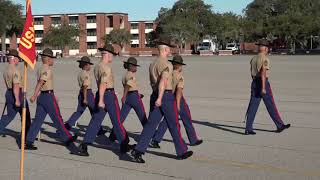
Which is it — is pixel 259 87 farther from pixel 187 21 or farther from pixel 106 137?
pixel 187 21

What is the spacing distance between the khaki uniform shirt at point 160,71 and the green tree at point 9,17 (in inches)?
2943

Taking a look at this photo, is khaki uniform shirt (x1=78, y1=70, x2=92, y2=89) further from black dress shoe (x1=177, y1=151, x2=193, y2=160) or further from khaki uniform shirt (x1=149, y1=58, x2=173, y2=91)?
black dress shoe (x1=177, y1=151, x2=193, y2=160)

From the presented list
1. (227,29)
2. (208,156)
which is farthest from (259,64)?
(227,29)

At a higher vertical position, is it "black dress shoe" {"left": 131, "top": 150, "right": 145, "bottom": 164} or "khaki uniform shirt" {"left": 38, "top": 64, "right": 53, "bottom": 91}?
"khaki uniform shirt" {"left": 38, "top": 64, "right": 53, "bottom": 91}

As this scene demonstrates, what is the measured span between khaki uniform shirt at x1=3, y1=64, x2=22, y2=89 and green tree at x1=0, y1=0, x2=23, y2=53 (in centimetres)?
7229

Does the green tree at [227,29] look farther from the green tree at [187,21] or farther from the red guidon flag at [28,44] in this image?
the red guidon flag at [28,44]

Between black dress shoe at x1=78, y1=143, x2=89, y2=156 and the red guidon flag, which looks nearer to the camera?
the red guidon flag

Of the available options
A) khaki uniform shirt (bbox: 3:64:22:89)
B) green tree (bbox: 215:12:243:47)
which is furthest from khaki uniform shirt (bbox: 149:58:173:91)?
green tree (bbox: 215:12:243:47)

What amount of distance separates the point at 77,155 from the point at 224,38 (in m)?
102

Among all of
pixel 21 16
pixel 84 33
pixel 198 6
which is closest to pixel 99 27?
pixel 84 33

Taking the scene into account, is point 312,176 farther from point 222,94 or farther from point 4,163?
point 222,94

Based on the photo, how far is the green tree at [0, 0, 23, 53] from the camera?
79706 millimetres

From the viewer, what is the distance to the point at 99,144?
977 cm

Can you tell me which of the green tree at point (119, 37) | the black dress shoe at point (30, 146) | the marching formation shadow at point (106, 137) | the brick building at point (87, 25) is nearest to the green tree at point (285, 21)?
the green tree at point (119, 37)
